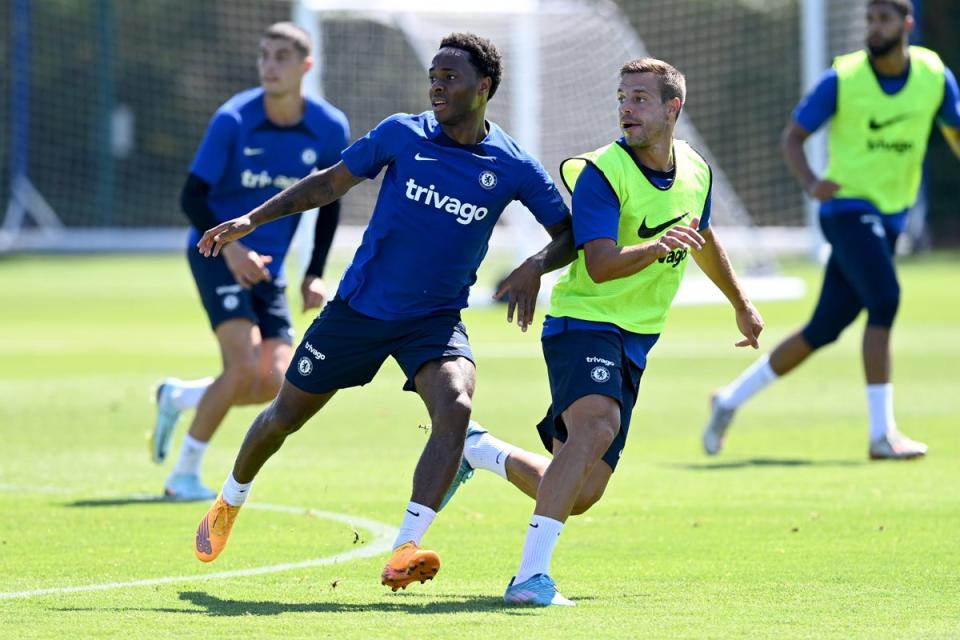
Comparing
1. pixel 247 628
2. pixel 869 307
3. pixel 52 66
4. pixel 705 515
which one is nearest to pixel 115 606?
pixel 247 628

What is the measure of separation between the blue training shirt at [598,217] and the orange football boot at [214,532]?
1610mm

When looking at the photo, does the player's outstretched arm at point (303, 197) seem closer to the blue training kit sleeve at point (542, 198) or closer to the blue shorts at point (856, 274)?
the blue training kit sleeve at point (542, 198)

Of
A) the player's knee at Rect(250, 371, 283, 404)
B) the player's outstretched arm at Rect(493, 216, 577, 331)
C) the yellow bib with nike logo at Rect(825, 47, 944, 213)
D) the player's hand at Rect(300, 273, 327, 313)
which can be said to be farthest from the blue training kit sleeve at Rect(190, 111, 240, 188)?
the yellow bib with nike logo at Rect(825, 47, 944, 213)

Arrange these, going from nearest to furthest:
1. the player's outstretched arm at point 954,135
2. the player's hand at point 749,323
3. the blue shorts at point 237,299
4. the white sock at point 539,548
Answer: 1. the white sock at point 539,548
2. the player's hand at point 749,323
3. the blue shorts at point 237,299
4. the player's outstretched arm at point 954,135

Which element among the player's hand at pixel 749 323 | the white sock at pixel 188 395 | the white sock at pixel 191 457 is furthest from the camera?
the white sock at pixel 188 395

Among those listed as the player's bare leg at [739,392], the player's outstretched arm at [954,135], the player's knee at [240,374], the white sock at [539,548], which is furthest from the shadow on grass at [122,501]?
the player's outstretched arm at [954,135]

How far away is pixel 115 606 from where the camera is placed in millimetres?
6598

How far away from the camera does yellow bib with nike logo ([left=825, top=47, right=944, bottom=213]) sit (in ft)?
38.5

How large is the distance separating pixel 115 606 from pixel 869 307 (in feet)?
20.5

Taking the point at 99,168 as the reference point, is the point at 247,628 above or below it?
above

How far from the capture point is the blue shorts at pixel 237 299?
9992mm

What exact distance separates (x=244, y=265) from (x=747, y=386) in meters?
4.02

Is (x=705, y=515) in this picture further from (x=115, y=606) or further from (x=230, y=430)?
(x=230, y=430)

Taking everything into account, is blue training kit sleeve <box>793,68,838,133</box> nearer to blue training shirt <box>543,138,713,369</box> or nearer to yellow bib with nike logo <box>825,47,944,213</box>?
yellow bib with nike logo <box>825,47,944,213</box>
